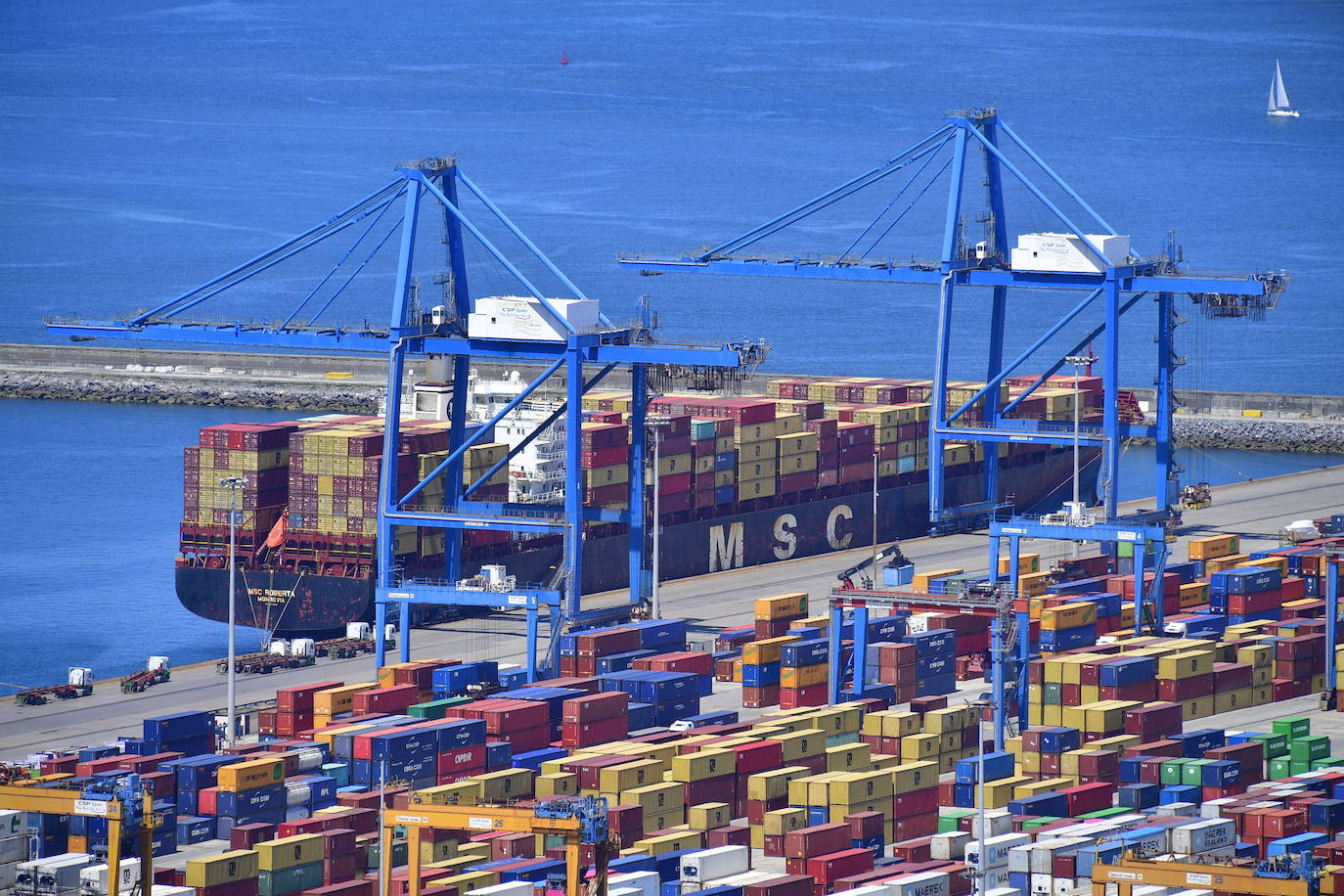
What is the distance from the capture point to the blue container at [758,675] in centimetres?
6706

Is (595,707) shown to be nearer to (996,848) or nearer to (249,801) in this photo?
(249,801)

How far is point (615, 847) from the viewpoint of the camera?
3816cm

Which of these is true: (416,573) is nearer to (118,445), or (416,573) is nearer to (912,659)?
(912,659)

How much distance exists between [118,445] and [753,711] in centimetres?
6061

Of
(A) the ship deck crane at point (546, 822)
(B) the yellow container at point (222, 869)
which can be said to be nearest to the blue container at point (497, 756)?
(B) the yellow container at point (222, 869)

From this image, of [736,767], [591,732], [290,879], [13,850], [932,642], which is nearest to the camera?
[13,850]

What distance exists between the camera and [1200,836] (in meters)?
48.4

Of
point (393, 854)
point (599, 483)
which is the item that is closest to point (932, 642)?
point (599, 483)

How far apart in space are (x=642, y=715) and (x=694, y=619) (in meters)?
17.2

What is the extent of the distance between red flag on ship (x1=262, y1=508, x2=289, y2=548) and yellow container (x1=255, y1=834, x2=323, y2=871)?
3128 cm

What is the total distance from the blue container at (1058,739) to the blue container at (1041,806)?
4294 mm

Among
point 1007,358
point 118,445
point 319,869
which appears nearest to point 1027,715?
point 319,869

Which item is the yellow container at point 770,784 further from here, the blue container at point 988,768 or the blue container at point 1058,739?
the blue container at point 1058,739

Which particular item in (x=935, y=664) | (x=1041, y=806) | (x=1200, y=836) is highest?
(x=935, y=664)
